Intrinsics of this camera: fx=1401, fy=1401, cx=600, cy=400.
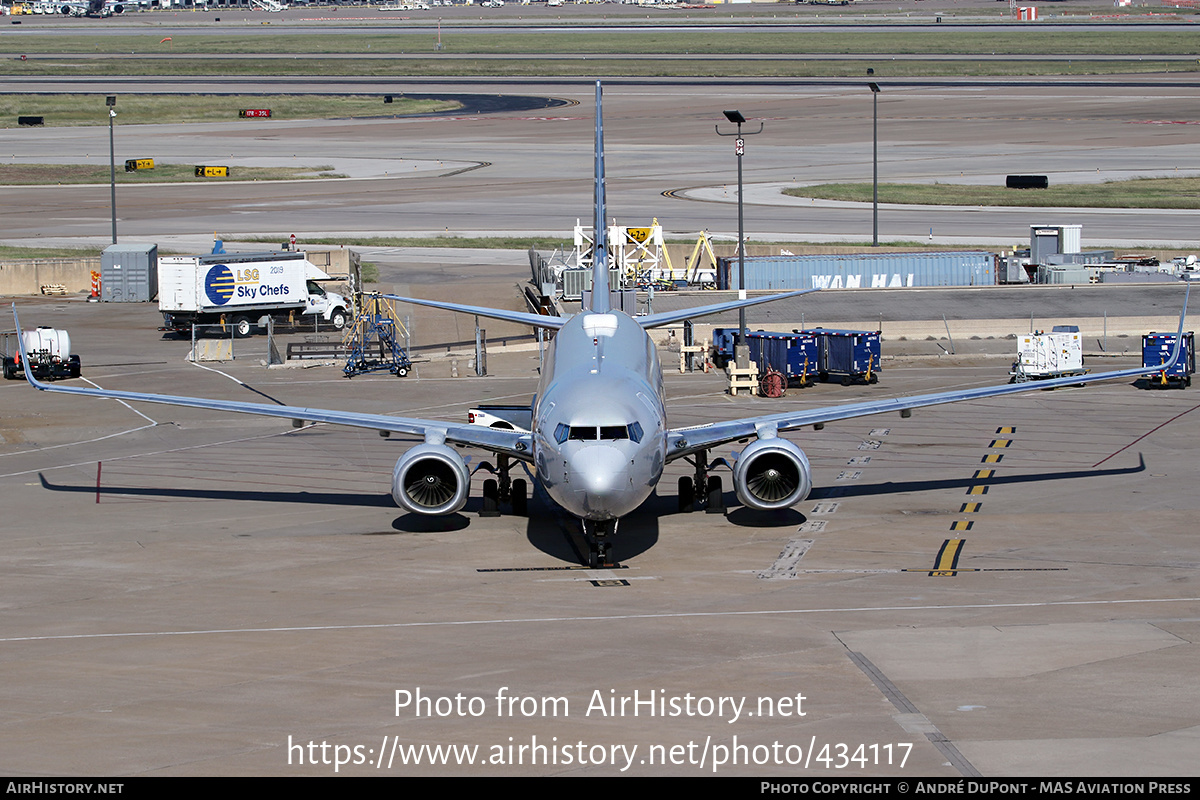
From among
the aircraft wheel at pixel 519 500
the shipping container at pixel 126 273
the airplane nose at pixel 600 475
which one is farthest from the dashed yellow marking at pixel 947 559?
the shipping container at pixel 126 273

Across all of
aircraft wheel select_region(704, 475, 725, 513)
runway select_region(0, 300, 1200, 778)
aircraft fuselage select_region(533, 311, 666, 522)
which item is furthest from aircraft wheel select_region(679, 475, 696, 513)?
aircraft fuselage select_region(533, 311, 666, 522)

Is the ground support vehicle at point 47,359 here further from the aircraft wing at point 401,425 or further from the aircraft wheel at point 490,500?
the aircraft wheel at point 490,500

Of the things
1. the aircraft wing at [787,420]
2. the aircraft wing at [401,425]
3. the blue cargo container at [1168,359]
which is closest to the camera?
the aircraft wing at [787,420]

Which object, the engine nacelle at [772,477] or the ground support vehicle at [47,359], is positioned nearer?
the engine nacelle at [772,477]

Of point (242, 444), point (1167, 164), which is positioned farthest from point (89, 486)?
point (1167, 164)

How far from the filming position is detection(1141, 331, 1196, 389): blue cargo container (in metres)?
55.1

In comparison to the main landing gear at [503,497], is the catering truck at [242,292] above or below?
above

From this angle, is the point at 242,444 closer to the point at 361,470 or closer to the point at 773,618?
the point at 361,470

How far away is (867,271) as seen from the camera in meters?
81.7

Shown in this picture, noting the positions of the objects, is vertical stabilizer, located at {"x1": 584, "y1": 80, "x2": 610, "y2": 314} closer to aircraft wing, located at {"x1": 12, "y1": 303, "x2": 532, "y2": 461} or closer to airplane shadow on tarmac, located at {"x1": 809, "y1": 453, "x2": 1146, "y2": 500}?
aircraft wing, located at {"x1": 12, "y1": 303, "x2": 532, "y2": 461}

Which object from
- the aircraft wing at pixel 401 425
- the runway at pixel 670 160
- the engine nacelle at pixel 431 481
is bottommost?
the engine nacelle at pixel 431 481

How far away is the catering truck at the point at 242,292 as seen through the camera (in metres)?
73.0

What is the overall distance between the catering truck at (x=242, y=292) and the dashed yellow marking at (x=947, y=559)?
160 ft

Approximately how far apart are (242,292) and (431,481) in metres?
43.9
